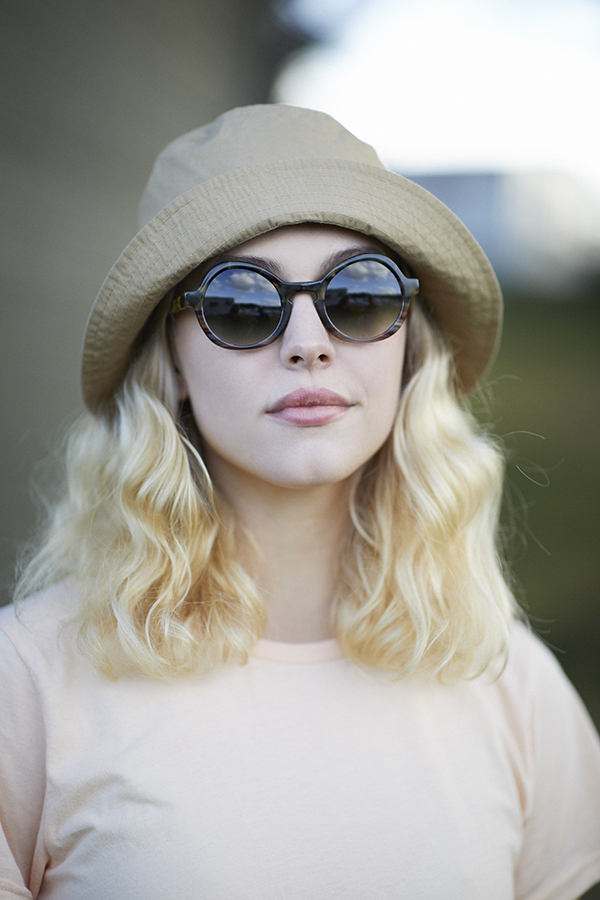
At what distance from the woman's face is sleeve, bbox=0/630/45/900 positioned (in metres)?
0.59

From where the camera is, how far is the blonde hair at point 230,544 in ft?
4.25

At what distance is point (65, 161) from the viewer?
2336 mm

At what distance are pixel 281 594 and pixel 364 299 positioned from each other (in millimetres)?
649

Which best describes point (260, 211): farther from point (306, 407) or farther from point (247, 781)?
point (247, 781)

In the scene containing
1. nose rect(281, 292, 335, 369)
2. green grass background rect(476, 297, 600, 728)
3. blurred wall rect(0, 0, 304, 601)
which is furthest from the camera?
green grass background rect(476, 297, 600, 728)

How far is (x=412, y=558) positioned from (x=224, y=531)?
1.38 feet

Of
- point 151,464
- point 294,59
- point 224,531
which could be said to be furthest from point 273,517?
point 294,59

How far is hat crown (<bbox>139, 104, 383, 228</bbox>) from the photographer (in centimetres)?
130

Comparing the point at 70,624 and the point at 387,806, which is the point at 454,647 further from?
the point at 70,624

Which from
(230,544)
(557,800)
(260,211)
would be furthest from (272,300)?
(557,800)

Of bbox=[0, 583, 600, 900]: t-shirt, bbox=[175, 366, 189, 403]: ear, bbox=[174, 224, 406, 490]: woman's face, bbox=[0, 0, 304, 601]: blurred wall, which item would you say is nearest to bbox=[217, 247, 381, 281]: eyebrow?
bbox=[174, 224, 406, 490]: woman's face

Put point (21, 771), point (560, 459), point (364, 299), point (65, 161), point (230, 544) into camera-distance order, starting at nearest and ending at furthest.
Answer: point (21, 771) < point (364, 299) < point (230, 544) < point (65, 161) < point (560, 459)

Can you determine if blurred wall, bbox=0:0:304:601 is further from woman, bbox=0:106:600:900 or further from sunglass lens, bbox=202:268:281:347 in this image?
sunglass lens, bbox=202:268:281:347

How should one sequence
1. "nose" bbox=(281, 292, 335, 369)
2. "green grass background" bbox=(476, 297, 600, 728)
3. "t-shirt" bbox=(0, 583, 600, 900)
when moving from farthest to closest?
"green grass background" bbox=(476, 297, 600, 728), "nose" bbox=(281, 292, 335, 369), "t-shirt" bbox=(0, 583, 600, 900)
